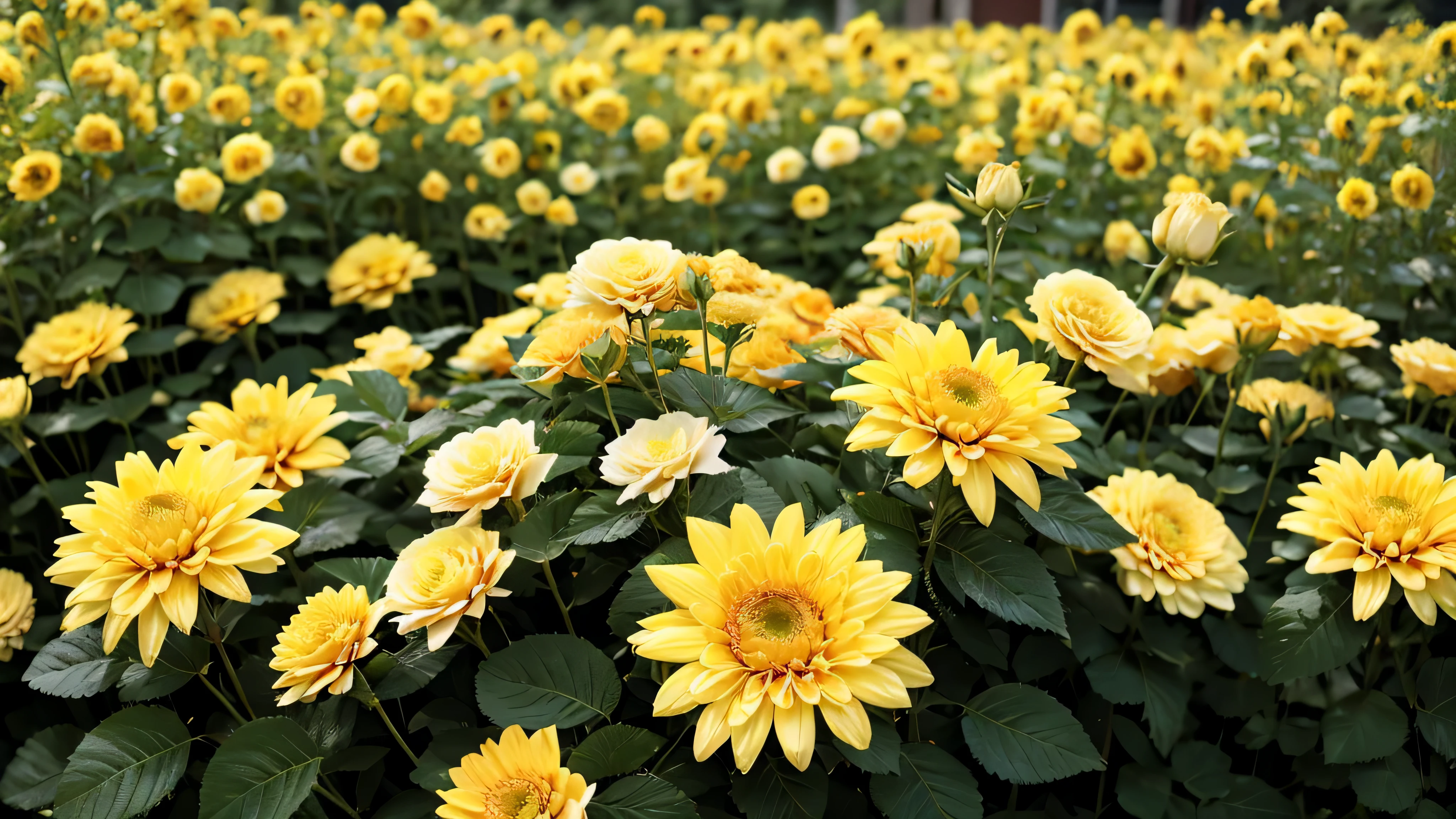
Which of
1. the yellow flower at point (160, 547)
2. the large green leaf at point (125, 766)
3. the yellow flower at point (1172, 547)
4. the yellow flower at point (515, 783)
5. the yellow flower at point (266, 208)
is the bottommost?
the yellow flower at point (1172, 547)

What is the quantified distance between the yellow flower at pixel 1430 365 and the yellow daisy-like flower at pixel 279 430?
1.68 metres

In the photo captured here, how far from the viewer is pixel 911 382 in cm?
94

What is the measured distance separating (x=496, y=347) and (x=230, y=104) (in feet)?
4.17

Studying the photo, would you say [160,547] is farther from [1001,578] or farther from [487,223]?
[487,223]

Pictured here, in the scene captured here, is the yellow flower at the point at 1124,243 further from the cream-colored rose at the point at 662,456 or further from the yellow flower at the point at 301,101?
the yellow flower at the point at 301,101

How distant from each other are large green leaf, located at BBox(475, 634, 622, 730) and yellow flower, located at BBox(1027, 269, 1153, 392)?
649 mm

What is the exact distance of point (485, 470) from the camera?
3.30 feet

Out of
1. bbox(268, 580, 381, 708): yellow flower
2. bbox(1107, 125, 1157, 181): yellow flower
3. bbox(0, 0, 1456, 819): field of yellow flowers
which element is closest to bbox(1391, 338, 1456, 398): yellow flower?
bbox(0, 0, 1456, 819): field of yellow flowers

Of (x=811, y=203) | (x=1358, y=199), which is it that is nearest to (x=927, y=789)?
(x=1358, y=199)

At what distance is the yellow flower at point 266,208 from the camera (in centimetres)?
214

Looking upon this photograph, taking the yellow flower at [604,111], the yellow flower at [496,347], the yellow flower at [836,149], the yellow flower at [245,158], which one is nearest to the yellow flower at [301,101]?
the yellow flower at [245,158]

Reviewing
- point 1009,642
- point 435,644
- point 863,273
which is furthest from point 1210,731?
point 863,273

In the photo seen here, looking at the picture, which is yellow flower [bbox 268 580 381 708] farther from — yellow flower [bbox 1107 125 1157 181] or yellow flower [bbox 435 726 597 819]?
yellow flower [bbox 1107 125 1157 181]

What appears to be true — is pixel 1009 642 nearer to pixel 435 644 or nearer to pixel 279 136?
pixel 435 644
